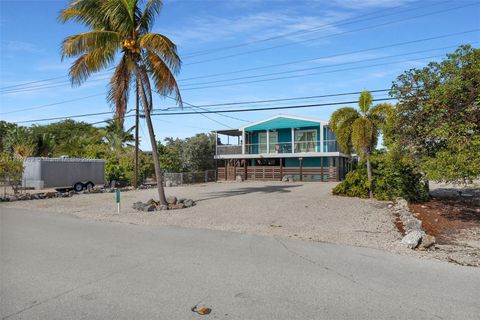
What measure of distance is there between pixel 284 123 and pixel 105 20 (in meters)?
22.0

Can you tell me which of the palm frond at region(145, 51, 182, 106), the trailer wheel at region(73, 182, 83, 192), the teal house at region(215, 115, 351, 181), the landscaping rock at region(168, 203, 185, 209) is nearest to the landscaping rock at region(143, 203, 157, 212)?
the landscaping rock at region(168, 203, 185, 209)

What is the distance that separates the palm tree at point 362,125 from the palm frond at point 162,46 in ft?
28.4

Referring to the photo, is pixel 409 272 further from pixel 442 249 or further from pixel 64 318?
pixel 64 318

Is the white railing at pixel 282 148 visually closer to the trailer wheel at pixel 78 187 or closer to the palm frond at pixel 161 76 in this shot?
the trailer wheel at pixel 78 187

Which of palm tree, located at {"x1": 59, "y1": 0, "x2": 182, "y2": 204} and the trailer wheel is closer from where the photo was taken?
palm tree, located at {"x1": 59, "y1": 0, "x2": 182, "y2": 204}

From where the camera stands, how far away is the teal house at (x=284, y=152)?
3278 cm

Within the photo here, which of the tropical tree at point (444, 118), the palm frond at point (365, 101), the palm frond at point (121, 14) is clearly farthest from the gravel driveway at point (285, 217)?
the palm frond at point (121, 14)

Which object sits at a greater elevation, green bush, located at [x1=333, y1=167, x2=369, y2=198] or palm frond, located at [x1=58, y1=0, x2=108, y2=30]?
palm frond, located at [x1=58, y1=0, x2=108, y2=30]

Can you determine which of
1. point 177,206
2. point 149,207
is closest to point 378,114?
point 177,206

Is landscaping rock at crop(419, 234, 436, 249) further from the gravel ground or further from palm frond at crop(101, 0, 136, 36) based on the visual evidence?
palm frond at crop(101, 0, 136, 36)

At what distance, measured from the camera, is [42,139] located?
1325 inches

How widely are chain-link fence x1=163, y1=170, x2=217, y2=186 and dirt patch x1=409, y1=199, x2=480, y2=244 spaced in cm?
2015

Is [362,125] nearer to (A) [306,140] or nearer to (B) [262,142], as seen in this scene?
(A) [306,140]

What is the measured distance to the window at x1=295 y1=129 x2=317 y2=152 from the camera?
33.6 metres
